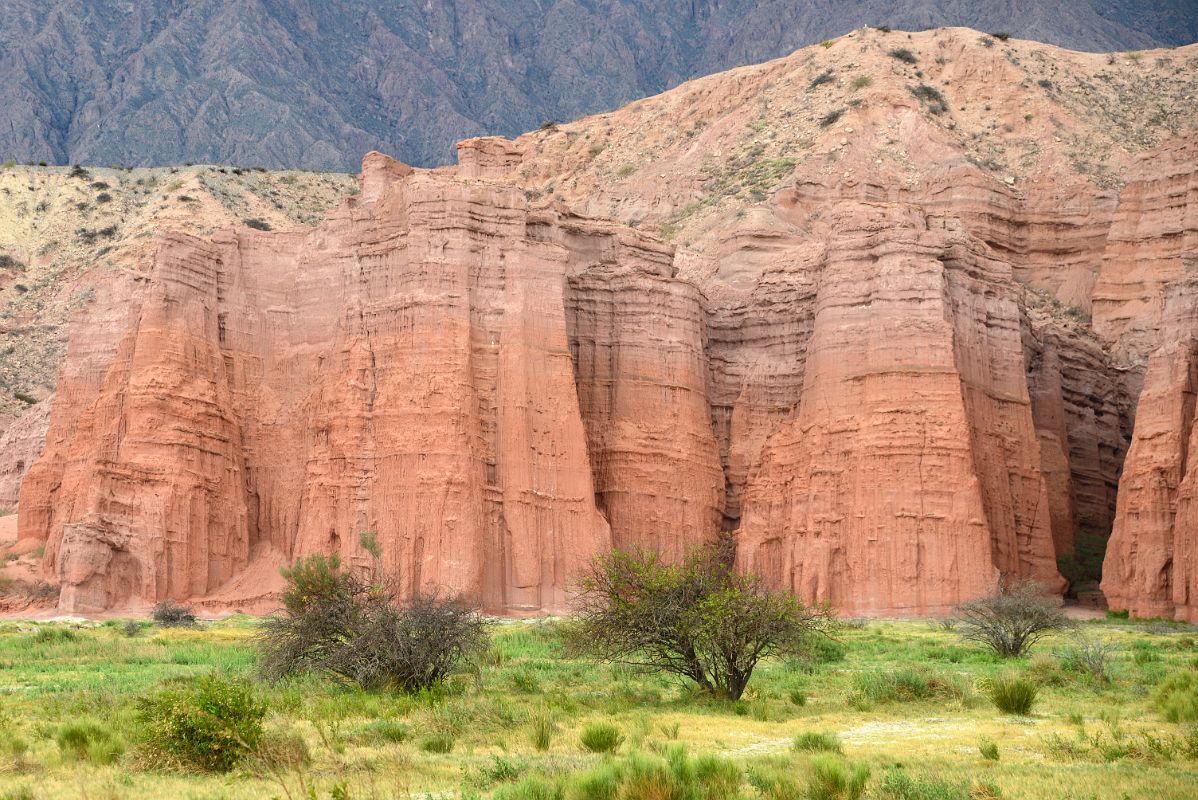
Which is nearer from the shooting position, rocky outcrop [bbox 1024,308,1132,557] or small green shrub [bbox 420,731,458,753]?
small green shrub [bbox 420,731,458,753]

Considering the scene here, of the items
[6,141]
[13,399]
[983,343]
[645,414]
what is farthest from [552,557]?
[6,141]

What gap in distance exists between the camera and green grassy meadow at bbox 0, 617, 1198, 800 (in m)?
18.9

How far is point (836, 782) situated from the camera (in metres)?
18.6

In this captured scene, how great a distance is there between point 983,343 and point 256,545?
3145cm

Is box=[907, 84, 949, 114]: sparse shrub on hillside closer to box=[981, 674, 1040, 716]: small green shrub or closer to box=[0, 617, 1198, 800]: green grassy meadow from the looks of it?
box=[0, 617, 1198, 800]: green grassy meadow

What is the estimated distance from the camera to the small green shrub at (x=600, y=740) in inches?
890

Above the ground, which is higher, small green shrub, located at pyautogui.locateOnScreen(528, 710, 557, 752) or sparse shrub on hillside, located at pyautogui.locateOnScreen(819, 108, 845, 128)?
sparse shrub on hillside, located at pyautogui.locateOnScreen(819, 108, 845, 128)

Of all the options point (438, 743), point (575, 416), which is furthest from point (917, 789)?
point (575, 416)

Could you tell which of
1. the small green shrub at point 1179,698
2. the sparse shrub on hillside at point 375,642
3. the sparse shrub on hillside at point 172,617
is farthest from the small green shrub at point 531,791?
the sparse shrub on hillside at point 172,617

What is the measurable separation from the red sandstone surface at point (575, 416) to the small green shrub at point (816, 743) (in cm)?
3508

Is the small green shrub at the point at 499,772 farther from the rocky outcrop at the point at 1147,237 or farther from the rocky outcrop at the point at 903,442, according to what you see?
the rocky outcrop at the point at 1147,237

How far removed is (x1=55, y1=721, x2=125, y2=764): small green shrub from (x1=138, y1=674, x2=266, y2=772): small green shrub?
462mm

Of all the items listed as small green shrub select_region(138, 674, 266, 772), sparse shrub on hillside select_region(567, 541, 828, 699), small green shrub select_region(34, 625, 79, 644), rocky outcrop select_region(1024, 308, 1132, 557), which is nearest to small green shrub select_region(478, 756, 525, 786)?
small green shrub select_region(138, 674, 266, 772)

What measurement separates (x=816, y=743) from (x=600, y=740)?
10.4 feet
